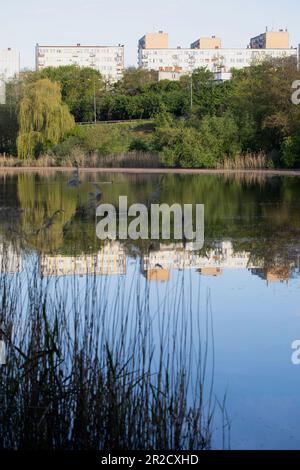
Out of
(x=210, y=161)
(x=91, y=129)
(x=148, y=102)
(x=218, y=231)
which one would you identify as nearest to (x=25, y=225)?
(x=218, y=231)

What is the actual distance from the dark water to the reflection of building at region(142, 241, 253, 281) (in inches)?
0.4

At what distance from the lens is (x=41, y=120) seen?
31703mm

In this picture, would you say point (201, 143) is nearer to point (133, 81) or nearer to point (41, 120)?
point (41, 120)

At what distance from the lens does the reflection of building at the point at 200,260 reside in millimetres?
7311

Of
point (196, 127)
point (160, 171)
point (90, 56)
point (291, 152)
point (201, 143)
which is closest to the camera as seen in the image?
point (291, 152)

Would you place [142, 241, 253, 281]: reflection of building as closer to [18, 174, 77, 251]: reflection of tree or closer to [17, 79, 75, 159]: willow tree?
[18, 174, 77, 251]: reflection of tree

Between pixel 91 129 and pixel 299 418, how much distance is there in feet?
96.5

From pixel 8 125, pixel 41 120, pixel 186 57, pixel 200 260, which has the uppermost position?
pixel 186 57

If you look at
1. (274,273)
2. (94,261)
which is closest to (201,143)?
(274,273)

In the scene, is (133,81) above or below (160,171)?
above

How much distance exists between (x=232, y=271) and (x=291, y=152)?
64.0ft

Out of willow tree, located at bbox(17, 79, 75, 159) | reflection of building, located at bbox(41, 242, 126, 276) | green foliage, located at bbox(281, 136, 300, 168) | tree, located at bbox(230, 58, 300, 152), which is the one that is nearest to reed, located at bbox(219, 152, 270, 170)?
tree, located at bbox(230, 58, 300, 152)

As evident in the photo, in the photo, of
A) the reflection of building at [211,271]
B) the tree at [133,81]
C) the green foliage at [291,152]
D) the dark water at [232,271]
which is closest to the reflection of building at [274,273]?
the dark water at [232,271]

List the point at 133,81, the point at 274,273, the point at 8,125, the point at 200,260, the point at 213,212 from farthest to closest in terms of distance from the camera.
→ the point at 133,81
the point at 8,125
the point at 213,212
the point at 200,260
the point at 274,273
